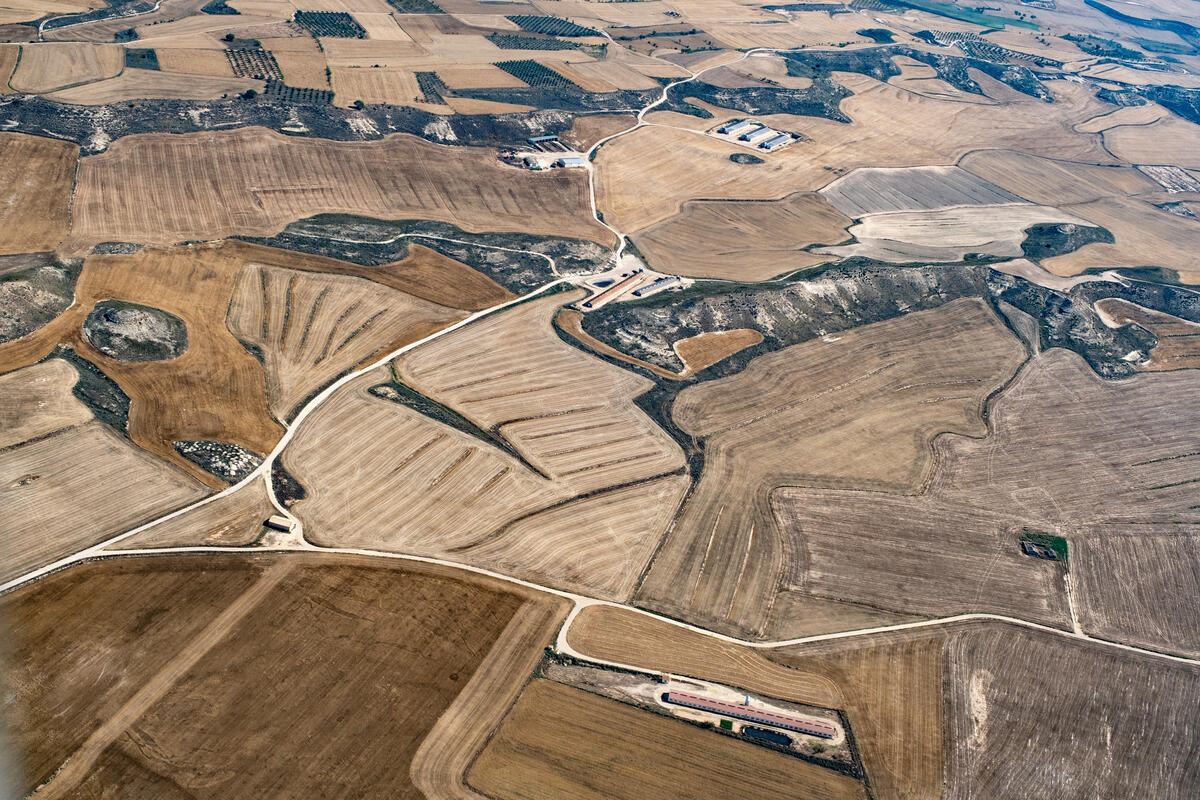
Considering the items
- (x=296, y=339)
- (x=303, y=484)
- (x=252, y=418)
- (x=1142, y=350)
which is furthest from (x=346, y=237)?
(x=1142, y=350)

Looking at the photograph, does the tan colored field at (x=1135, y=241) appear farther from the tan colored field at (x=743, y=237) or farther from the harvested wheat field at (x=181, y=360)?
the harvested wheat field at (x=181, y=360)

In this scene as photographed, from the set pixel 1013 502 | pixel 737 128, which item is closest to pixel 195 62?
pixel 737 128

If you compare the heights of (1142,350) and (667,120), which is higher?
(667,120)

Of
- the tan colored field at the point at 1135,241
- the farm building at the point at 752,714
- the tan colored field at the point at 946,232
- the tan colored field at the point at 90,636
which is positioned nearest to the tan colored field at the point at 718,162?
the tan colored field at the point at 946,232

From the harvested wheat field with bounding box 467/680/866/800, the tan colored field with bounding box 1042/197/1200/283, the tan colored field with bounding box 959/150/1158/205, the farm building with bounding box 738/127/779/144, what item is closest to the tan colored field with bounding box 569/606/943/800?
the harvested wheat field with bounding box 467/680/866/800

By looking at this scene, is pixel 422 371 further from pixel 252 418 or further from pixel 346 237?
pixel 346 237

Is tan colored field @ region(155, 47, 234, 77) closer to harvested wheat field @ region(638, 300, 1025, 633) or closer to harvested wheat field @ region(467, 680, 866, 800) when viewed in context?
harvested wheat field @ region(638, 300, 1025, 633)
